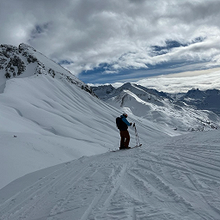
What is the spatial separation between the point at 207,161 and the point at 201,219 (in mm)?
3778

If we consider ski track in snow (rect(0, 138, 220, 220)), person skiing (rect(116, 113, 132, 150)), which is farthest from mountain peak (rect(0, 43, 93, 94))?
ski track in snow (rect(0, 138, 220, 220))

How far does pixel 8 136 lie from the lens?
415 inches

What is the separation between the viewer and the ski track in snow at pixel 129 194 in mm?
3648

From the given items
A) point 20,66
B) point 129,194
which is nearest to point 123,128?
point 129,194

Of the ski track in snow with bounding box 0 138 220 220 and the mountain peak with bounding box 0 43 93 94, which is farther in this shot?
the mountain peak with bounding box 0 43 93 94

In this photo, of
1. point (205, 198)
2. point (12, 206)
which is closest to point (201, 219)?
point (205, 198)

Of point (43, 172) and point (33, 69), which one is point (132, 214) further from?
point (33, 69)

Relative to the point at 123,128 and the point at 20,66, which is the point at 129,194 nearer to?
the point at 123,128

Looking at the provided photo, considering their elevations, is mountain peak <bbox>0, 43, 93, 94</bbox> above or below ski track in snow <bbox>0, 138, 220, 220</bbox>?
above

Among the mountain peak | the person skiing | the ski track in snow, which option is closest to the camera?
the ski track in snow

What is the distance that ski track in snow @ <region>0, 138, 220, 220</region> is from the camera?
3.65 m

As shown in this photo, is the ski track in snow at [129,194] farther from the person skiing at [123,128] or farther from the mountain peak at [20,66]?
the mountain peak at [20,66]

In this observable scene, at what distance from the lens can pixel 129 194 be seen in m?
4.52

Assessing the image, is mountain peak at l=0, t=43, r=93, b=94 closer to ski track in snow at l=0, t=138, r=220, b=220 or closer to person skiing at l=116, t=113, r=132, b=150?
person skiing at l=116, t=113, r=132, b=150
